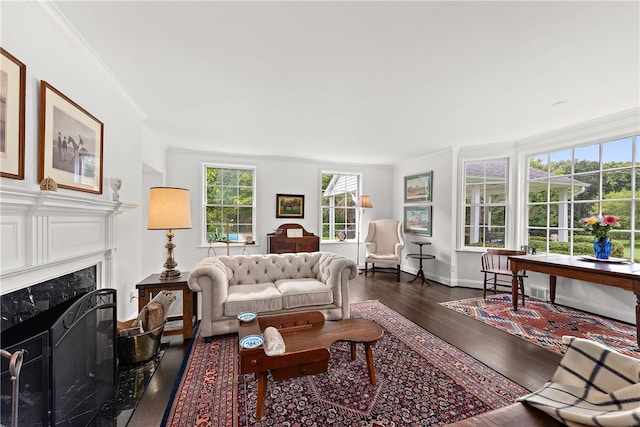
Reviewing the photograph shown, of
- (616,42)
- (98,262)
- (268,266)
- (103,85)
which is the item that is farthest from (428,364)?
(103,85)

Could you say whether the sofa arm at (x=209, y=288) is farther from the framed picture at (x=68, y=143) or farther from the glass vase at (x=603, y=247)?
the glass vase at (x=603, y=247)

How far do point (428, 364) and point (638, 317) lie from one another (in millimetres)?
2073

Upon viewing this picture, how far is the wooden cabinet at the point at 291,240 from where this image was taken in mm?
5086

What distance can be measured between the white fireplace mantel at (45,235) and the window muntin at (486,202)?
5213 mm

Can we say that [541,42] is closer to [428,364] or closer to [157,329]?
[428,364]

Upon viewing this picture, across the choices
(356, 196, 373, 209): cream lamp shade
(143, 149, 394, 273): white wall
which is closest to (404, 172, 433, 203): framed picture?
(143, 149, 394, 273): white wall

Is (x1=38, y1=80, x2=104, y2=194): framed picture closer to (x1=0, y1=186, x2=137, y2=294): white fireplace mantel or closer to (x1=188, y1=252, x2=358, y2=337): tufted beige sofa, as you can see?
(x1=0, y1=186, x2=137, y2=294): white fireplace mantel

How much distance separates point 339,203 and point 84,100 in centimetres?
478

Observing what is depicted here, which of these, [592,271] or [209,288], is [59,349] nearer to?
[209,288]

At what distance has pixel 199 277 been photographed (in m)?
2.55

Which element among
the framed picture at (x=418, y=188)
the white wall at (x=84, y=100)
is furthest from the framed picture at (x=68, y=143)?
the framed picture at (x=418, y=188)

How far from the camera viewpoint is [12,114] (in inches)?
54.1

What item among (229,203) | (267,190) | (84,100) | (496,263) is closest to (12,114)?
(84,100)

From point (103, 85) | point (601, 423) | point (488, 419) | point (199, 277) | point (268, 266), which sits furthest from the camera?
point (268, 266)
